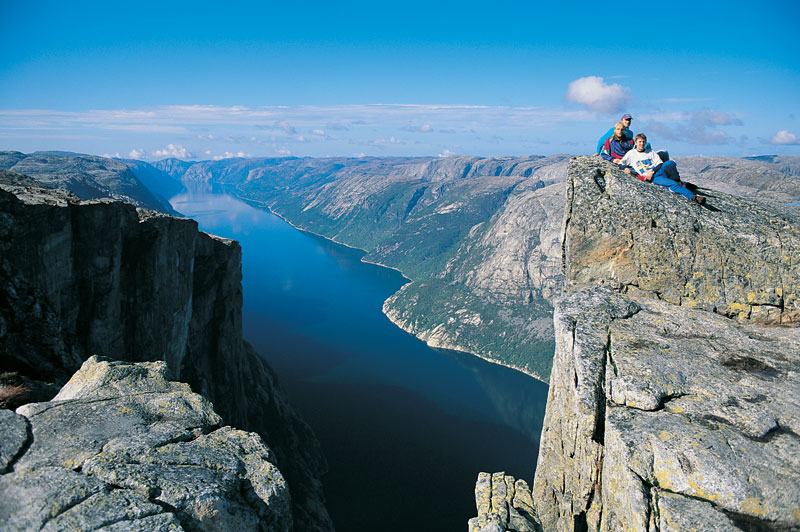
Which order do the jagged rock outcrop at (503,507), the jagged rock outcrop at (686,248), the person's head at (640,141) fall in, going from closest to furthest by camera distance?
the jagged rock outcrop at (503,507), the jagged rock outcrop at (686,248), the person's head at (640,141)

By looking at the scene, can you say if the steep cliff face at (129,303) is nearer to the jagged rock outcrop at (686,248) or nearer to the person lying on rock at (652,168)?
the jagged rock outcrop at (686,248)

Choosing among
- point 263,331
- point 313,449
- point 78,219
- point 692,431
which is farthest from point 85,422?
point 263,331

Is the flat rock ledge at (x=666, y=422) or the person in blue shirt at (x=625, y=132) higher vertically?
the person in blue shirt at (x=625, y=132)

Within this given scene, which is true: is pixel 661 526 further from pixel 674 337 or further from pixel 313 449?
pixel 313 449

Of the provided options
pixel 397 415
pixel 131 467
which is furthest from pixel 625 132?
pixel 397 415


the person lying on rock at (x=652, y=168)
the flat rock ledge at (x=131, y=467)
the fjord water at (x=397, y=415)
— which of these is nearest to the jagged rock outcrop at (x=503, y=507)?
the flat rock ledge at (x=131, y=467)

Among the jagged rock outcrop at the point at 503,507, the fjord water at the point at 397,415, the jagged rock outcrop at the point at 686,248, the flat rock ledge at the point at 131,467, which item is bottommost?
the fjord water at the point at 397,415

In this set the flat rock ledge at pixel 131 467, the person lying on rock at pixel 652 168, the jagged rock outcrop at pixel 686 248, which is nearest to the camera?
the flat rock ledge at pixel 131 467

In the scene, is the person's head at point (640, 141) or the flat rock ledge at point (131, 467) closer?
the flat rock ledge at point (131, 467)
